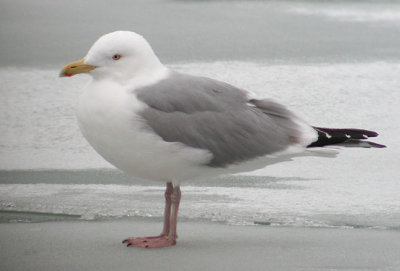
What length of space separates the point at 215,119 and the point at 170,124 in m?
0.22

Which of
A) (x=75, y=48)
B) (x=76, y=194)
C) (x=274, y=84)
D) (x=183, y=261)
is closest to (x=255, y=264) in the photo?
(x=183, y=261)

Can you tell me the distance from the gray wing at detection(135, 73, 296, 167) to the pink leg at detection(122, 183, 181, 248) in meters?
0.25

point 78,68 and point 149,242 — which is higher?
point 78,68

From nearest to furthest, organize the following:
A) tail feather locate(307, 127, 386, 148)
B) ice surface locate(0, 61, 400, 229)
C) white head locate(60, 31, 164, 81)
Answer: white head locate(60, 31, 164, 81), tail feather locate(307, 127, 386, 148), ice surface locate(0, 61, 400, 229)

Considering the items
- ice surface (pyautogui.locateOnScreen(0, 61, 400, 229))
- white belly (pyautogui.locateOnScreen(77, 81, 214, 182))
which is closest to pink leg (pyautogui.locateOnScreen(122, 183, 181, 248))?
white belly (pyautogui.locateOnScreen(77, 81, 214, 182))

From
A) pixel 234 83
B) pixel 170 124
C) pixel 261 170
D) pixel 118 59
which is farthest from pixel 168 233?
pixel 234 83

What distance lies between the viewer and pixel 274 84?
659 cm

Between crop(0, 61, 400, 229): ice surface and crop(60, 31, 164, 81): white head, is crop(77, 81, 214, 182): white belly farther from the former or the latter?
crop(0, 61, 400, 229): ice surface

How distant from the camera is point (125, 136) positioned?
11.4 ft

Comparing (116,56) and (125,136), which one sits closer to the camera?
(125,136)

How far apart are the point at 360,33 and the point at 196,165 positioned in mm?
4844

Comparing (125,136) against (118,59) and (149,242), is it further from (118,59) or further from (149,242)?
(149,242)

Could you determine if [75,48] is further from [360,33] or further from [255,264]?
[255,264]

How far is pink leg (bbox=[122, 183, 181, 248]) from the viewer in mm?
3658
